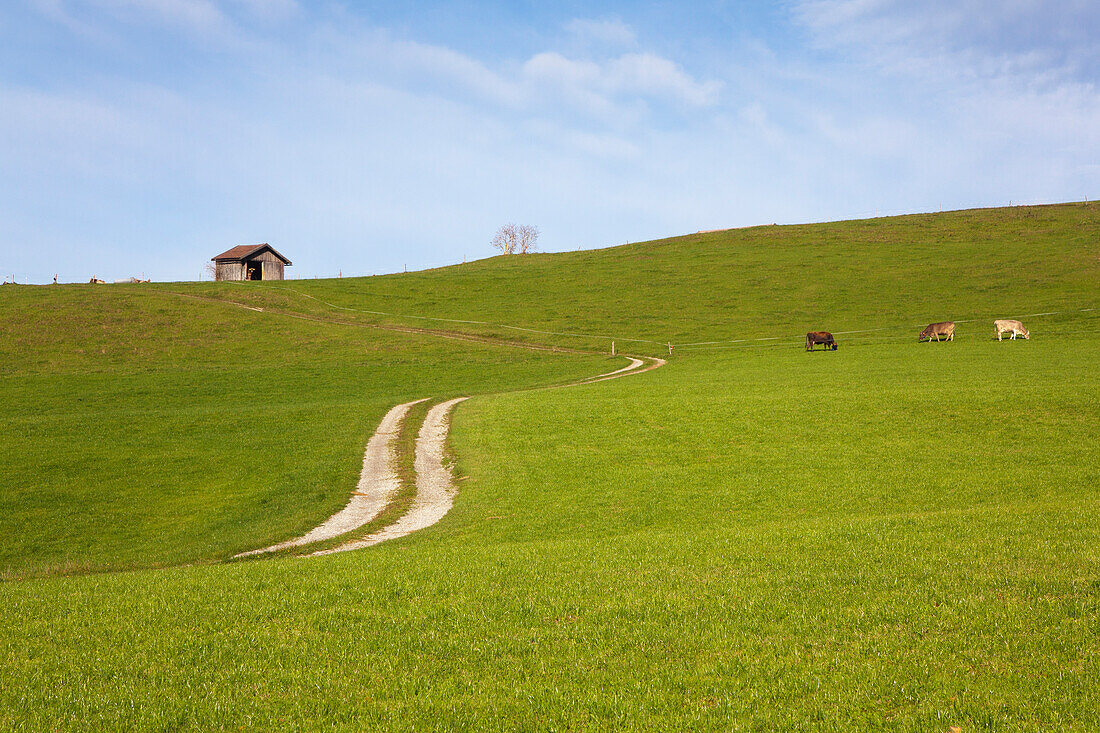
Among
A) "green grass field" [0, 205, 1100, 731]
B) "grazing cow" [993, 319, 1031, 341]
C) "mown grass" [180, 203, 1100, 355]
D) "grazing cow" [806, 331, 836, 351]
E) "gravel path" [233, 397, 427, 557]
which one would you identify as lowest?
"gravel path" [233, 397, 427, 557]

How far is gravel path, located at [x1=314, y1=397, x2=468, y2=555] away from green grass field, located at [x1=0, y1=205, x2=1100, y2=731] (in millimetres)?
909

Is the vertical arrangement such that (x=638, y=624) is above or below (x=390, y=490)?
above

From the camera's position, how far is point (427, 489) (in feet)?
82.6

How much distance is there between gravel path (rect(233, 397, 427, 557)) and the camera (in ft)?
65.9

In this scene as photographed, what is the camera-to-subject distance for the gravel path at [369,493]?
20078mm

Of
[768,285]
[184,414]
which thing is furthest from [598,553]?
[768,285]

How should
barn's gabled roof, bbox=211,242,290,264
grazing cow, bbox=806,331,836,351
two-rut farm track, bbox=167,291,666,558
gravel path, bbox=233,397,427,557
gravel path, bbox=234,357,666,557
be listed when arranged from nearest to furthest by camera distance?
two-rut farm track, bbox=167,291,666,558
gravel path, bbox=234,357,666,557
gravel path, bbox=233,397,427,557
grazing cow, bbox=806,331,836,351
barn's gabled roof, bbox=211,242,290,264

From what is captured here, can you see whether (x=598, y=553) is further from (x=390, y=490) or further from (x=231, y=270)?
(x=231, y=270)

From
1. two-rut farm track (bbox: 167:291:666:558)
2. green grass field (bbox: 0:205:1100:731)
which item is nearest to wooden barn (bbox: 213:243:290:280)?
green grass field (bbox: 0:205:1100:731)

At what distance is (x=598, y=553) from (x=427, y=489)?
41.7ft

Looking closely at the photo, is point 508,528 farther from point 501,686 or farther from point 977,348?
point 977,348

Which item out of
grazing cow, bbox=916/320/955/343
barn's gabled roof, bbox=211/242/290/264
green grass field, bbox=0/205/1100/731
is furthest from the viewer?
barn's gabled roof, bbox=211/242/290/264

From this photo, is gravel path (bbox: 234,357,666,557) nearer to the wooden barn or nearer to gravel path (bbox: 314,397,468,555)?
gravel path (bbox: 314,397,468,555)

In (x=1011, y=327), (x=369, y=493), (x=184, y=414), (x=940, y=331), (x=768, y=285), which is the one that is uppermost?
(x=768, y=285)
